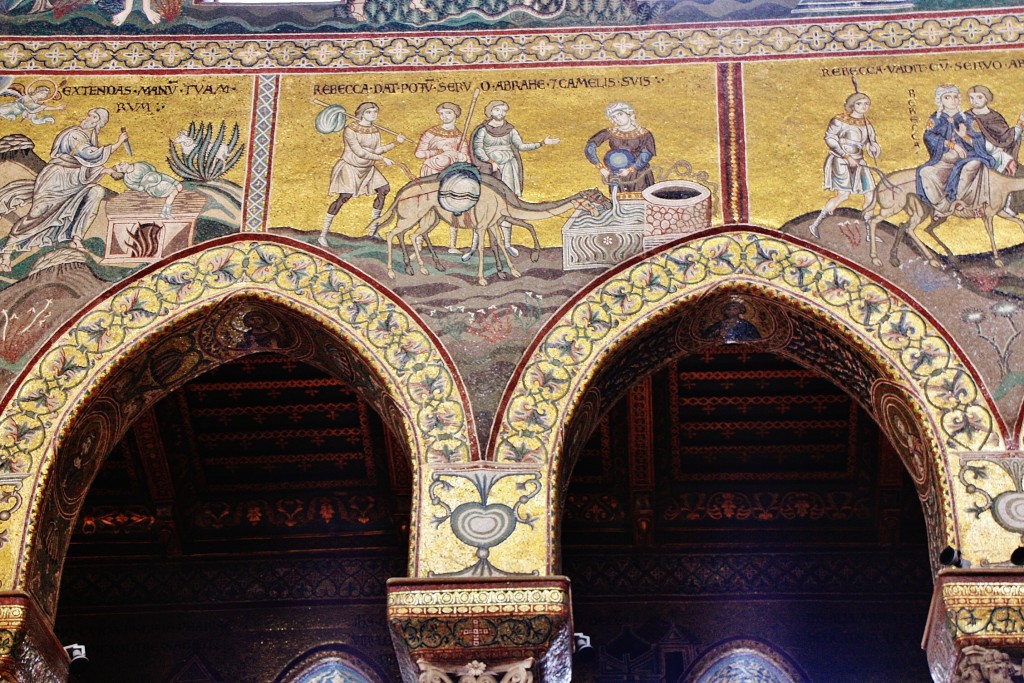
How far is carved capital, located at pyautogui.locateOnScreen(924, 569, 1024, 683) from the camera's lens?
30.3 feet

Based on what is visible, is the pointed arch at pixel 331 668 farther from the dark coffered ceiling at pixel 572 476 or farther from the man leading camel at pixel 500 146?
the man leading camel at pixel 500 146

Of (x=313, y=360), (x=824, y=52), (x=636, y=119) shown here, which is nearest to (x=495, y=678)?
(x=313, y=360)

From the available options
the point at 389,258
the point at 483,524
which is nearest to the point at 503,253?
the point at 389,258

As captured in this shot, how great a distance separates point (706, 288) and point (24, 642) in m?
4.44

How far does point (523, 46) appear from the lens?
37.6 feet

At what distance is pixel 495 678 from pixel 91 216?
3.97 m

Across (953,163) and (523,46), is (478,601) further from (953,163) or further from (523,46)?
(953,163)

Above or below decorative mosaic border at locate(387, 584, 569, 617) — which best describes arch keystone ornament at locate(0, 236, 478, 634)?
above

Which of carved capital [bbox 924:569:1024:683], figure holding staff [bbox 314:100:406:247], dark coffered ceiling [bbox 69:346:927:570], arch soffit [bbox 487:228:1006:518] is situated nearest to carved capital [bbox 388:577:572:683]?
arch soffit [bbox 487:228:1006:518]

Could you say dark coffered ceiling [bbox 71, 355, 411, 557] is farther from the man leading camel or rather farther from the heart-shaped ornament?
the heart-shaped ornament

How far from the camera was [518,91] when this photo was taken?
37.0ft

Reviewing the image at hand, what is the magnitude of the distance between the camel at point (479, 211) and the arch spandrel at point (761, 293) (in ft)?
1.97

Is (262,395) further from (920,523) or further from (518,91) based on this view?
(920,523)

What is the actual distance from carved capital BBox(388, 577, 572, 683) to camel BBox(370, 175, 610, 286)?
2.26 meters
